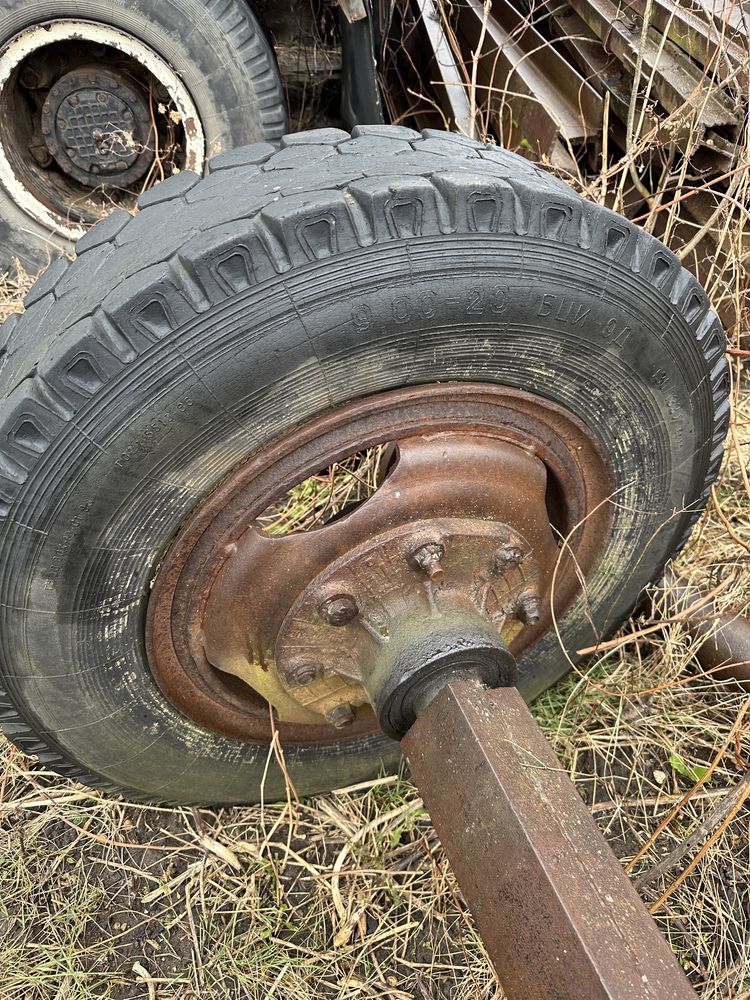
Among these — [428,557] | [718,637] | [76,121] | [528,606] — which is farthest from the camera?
[76,121]

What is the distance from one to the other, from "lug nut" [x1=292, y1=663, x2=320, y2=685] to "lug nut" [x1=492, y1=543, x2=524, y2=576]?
37cm

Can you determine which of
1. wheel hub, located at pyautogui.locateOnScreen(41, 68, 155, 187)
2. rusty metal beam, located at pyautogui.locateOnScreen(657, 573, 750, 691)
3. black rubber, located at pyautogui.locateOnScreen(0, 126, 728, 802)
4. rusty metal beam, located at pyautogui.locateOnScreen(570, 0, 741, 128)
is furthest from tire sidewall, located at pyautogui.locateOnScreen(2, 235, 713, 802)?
wheel hub, located at pyautogui.locateOnScreen(41, 68, 155, 187)

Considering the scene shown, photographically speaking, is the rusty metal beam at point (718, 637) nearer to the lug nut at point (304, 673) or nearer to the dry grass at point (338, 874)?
the dry grass at point (338, 874)

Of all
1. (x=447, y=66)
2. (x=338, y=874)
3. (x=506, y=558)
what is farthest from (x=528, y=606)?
(x=447, y=66)

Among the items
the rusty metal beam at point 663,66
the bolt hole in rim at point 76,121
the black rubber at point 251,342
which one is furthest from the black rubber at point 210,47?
the black rubber at point 251,342

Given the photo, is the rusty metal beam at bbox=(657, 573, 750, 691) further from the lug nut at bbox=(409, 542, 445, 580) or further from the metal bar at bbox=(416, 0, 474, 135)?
the metal bar at bbox=(416, 0, 474, 135)

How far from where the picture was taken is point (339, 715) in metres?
1.39

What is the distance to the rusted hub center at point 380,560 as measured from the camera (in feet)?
3.84

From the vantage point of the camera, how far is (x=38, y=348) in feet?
3.44

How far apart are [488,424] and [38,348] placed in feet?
2.33

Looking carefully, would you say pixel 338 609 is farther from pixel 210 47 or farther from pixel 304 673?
pixel 210 47

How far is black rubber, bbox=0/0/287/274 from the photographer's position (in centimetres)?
235

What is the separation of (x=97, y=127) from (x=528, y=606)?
244 cm

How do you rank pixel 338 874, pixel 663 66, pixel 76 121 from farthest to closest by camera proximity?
pixel 76 121 < pixel 663 66 < pixel 338 874
